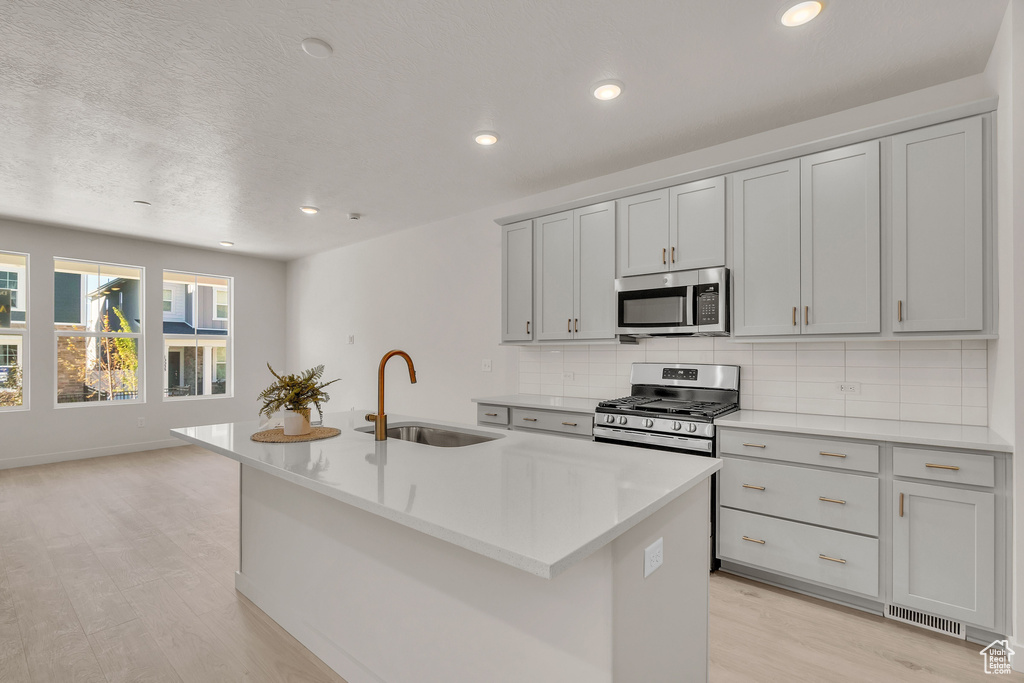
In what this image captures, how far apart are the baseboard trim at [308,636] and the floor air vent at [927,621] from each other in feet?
7.71

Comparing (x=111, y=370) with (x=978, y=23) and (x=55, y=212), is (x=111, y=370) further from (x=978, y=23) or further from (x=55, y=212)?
(x=978, y=23)

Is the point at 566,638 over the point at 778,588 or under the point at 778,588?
over

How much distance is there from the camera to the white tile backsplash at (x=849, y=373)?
8.17ft

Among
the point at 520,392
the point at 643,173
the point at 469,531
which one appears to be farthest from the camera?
the point at 520,392

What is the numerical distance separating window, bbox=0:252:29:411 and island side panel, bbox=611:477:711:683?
6970 mm

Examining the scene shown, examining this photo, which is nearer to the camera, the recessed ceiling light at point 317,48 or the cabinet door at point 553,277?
the recessed ceiling light at point 317,48

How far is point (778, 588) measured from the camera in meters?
2.67

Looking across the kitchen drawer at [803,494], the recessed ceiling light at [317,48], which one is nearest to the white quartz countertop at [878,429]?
the kitchen drawer at [803,494]

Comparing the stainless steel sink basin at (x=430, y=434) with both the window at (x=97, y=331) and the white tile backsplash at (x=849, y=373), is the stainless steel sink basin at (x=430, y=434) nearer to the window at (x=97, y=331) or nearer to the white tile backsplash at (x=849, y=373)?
the white tile backsplash at (x=849, y=373)

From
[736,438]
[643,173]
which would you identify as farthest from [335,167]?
[736,438]

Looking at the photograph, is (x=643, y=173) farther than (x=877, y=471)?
Yes

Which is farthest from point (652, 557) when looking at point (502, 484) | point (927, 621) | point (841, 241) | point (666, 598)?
point (841, 241)

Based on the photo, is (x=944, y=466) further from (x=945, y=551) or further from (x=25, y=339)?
(x=25, y=339)

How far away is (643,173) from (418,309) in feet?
9.22
